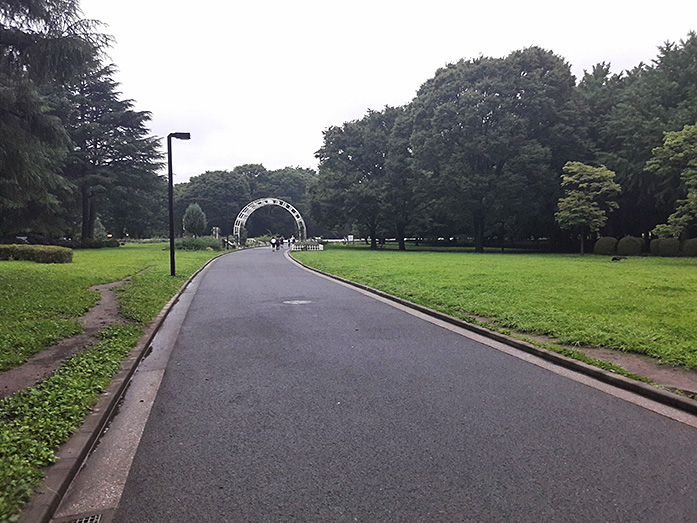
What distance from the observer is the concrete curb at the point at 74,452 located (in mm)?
2482

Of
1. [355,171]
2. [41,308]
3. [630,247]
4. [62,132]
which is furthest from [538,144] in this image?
[41,308]

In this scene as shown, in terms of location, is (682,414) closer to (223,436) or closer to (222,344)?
(223,436)

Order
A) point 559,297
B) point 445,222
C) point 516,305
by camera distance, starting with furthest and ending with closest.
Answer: point 445,222 → point 559,297 → point 516,305

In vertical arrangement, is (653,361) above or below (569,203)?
below

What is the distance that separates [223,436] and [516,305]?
715 cm

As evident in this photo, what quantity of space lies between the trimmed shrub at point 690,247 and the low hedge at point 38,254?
122ft

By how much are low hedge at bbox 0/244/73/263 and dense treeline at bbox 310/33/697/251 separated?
26.2 m

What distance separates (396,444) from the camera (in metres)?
3.35

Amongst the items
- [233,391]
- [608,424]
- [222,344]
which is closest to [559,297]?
[608,424]

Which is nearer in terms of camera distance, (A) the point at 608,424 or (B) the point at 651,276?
(A) the point at 608,424

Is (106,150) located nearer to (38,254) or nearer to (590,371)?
(38,254)

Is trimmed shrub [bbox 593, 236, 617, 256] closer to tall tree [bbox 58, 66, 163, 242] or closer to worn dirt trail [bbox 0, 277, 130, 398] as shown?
worn dirt trail [bbox 0, 277, 130, 398]

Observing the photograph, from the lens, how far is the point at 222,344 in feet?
21.5

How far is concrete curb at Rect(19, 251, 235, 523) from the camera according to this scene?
2482 mm
